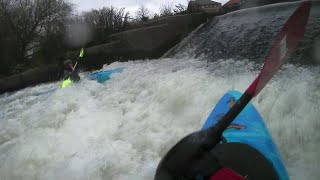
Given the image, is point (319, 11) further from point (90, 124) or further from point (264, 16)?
point (90, 124)

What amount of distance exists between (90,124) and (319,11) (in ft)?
16.4

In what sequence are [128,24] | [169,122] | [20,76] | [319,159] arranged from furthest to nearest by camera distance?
[128,24], [20,76], [169,122], [319,159]

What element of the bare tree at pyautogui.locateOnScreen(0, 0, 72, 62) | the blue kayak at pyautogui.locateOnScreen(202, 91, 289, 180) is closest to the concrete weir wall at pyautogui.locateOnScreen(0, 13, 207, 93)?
the blue kayak at pyautogui.locateOnScreen(202, 91, 289, 180)

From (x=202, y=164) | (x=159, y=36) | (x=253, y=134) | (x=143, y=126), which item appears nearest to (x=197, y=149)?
(x=202, y=164)

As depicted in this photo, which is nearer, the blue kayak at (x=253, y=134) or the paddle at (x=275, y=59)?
the paddle at (x=275, y=59)

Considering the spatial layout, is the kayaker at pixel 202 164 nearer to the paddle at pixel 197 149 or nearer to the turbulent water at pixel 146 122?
the paddle at pixel 197 149

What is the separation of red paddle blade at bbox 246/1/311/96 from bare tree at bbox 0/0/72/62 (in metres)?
16.6

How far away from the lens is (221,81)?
436cm

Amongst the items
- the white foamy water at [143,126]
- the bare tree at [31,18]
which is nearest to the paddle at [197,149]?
the white foamy water at [143,126]

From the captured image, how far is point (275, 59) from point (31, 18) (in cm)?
1995

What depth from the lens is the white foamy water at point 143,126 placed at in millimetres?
2850

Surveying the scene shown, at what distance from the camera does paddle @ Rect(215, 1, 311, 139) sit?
5.28 ft

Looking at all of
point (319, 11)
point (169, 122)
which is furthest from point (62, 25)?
point (169, 122)

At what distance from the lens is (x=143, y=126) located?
12.5 feet
